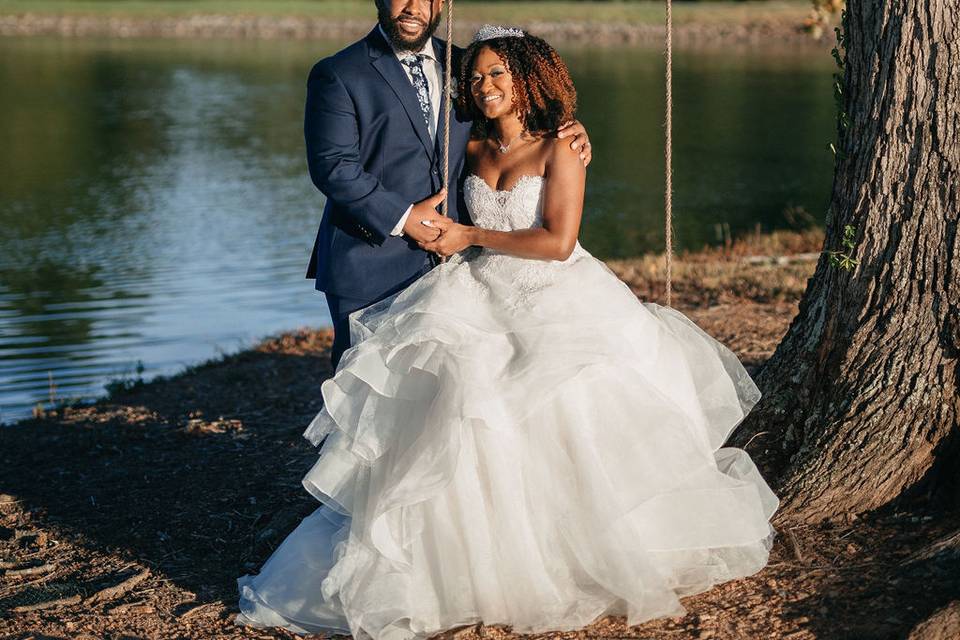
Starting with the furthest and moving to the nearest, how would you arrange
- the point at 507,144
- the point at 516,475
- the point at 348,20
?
the point at 348,20 < the point at 507,144 < the point at 516,475

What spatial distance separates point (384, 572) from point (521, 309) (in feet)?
3.50

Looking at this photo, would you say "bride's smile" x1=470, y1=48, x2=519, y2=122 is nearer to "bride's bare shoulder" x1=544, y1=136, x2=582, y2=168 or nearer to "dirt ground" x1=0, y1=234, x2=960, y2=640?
"bride's bare shoulder" x1=544, y1=136, x2=582, y2=168

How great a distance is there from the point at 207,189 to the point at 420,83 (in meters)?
17.3

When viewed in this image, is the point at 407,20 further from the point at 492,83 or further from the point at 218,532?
the point at 218,532

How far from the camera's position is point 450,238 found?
4383 millimetres

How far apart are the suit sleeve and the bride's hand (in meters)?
0.17

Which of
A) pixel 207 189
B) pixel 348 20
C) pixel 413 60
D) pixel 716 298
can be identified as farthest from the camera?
pixel 348 20

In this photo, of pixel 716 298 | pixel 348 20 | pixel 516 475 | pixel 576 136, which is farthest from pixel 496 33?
pixel 348 20

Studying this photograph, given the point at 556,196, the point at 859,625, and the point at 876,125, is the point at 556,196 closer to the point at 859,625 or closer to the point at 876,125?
the point at 876,125

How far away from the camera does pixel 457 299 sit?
4.21 meters

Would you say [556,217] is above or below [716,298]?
above

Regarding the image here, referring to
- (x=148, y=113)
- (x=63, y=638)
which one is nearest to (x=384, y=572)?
(x=63, y=638)

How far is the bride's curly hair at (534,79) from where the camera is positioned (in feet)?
14.1

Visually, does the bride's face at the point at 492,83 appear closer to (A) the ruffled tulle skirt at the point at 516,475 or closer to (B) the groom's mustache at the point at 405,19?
(B) the groom's mustache at the point at 405,19
